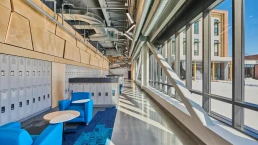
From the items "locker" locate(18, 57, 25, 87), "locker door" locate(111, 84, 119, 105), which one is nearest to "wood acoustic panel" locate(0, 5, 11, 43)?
"locker" locate(18, 57, 25, 87)

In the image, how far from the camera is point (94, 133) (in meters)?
3.27

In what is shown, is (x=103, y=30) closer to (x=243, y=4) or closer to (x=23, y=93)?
(x=23, y=93)

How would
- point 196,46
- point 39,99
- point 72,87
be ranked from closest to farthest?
point 39,99 → point 196,46 → point 72,87

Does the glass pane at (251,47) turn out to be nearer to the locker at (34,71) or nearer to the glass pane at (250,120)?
the glass pane at (250,120)

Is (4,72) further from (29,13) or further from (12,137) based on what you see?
(12,137)

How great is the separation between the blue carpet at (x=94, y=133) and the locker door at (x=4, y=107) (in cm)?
155

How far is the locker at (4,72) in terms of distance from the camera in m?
3.35

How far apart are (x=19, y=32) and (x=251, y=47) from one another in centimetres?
508

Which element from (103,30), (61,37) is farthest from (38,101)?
(103,30)

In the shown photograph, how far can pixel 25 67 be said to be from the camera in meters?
4.12

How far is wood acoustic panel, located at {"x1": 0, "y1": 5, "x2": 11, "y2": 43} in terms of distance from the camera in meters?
3.25

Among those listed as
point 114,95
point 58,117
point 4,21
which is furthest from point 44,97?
point 58,117

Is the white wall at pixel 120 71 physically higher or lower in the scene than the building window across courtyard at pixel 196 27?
lower

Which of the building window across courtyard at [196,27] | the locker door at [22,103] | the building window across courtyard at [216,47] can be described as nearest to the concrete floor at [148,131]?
the building window across courtyard at [216,47]
